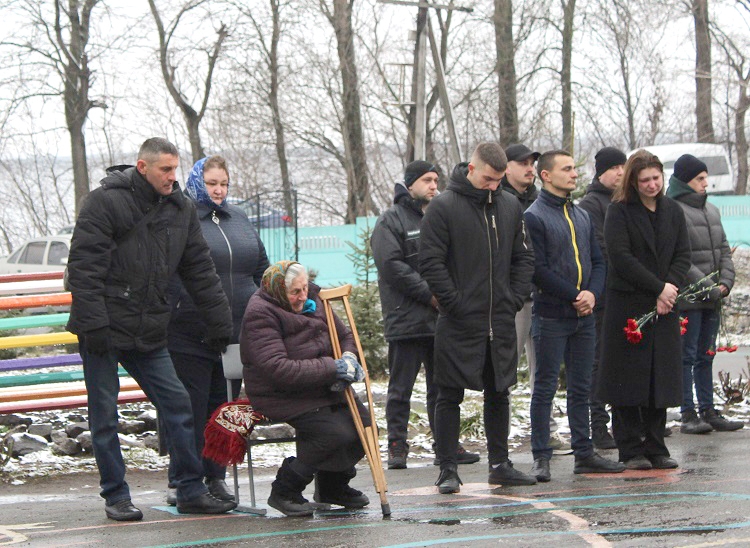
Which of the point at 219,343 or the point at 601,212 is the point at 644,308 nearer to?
the point at 601,212

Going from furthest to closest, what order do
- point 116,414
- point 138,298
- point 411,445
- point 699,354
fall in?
point 411,445 < point 699,354 < point 116,414 < point 138,298

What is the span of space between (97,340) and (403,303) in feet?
9.01

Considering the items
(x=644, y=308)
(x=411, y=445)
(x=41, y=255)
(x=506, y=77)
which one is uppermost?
(x=506, y=77)

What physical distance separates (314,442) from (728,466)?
293cm

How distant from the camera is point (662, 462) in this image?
8.18 metres

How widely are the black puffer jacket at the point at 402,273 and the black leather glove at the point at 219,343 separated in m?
1.85

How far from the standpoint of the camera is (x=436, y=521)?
649 centimetres

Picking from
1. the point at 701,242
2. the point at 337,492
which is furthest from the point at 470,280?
the point at 701,242

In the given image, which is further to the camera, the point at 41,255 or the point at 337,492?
the point at 41,255

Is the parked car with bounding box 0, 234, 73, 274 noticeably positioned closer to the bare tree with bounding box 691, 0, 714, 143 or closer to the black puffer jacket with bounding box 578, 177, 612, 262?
the bare tree with bounding box 691, 0, 714, 143

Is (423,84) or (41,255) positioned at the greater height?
(423,84)

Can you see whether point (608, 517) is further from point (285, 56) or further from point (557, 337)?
point (285, 56)

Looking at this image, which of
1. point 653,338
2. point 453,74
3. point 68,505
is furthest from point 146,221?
point 453,74

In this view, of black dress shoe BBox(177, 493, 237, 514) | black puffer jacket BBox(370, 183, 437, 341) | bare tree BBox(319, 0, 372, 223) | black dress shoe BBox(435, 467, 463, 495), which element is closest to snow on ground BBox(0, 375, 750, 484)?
black puffer jacket BBox(370, 183, 437, 341)
